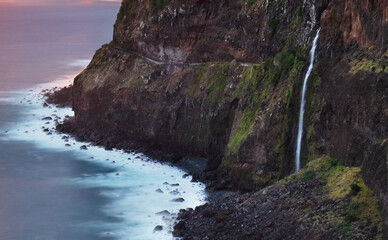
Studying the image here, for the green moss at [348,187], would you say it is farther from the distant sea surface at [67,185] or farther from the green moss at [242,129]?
the distant sea surface at [67,185]

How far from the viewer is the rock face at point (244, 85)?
44.2 m

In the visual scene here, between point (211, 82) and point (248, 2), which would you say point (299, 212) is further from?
point (248, 2)

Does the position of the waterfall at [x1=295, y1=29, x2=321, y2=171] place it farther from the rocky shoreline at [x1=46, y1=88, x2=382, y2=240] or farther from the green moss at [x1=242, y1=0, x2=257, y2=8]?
the green moss at [x1=242, y1=0, x2=257, y2=8]

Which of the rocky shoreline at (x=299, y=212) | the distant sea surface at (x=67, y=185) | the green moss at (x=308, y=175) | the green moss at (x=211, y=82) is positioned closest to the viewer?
the rocky shoreline at (x=299, y=212)

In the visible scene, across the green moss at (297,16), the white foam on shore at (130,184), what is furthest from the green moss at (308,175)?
the green moss at (297,16)

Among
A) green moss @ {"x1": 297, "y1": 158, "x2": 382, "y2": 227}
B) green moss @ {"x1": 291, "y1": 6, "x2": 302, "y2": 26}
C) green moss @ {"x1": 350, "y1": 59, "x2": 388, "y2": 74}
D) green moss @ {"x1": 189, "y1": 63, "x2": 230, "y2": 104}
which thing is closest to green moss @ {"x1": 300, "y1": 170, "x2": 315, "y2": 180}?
green moss @ {"x1": 297, "y1": 158, "x2": 382, "y2": 227}

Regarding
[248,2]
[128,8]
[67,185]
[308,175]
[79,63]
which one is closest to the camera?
[308,175]

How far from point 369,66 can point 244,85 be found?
11.6m

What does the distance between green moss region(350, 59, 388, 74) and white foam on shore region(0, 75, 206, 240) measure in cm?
1078

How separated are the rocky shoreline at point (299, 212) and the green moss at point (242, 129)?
4.32m

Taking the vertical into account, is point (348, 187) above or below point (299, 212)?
above

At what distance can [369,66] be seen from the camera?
43812mm

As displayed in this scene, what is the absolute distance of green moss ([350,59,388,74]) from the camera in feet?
141

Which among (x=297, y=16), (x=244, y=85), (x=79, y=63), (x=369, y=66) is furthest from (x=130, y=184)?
(x=79, y=63)
